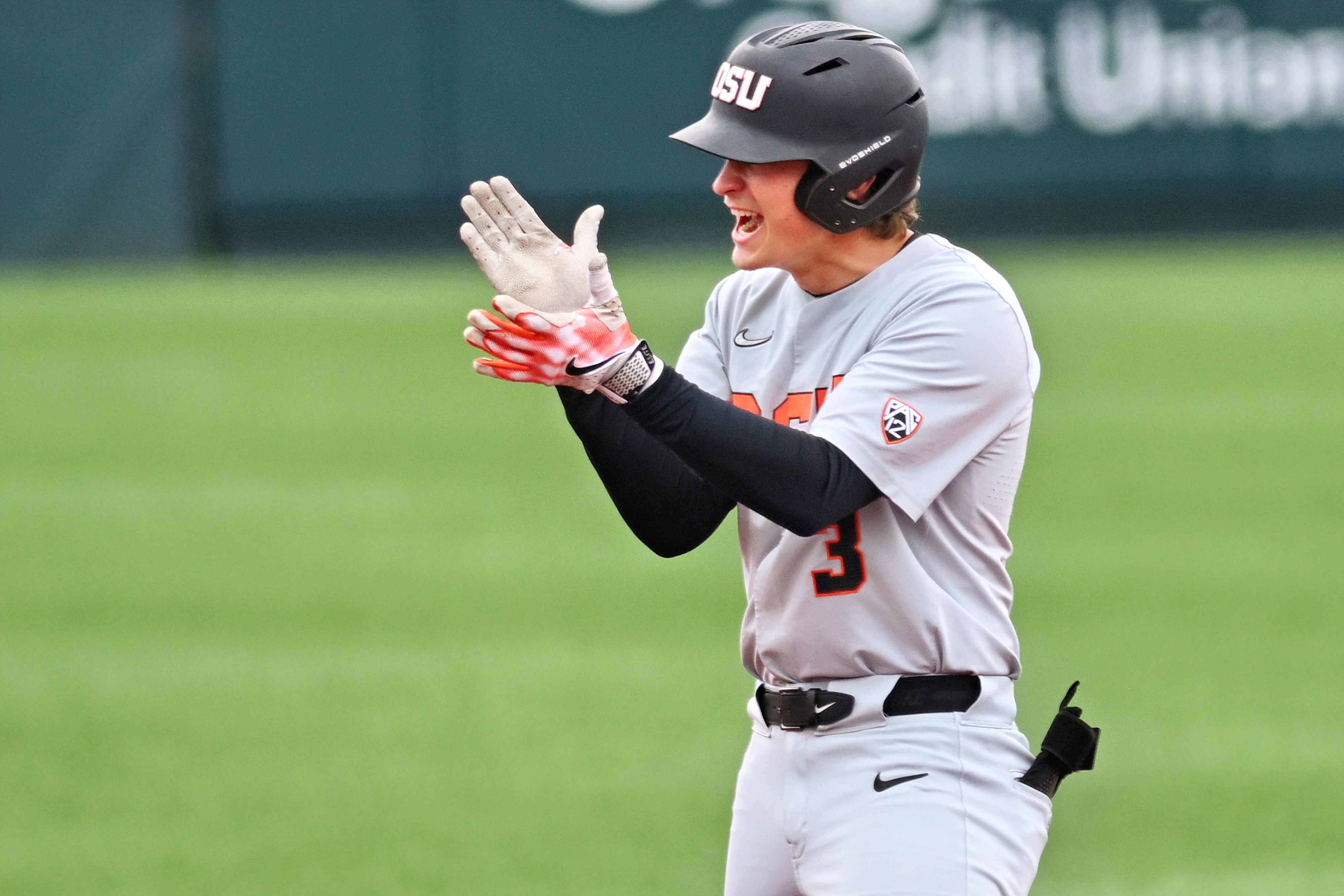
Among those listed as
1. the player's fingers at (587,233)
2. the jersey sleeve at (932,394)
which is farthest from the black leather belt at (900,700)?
the player's fingers at (587,233)

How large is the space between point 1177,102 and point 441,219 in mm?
6920

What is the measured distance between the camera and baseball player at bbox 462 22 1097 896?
120 inches

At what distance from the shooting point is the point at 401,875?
19.1ft

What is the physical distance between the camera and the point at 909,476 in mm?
3125

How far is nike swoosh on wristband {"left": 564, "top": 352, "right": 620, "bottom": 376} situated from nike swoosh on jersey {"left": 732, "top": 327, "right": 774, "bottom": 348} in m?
0.57

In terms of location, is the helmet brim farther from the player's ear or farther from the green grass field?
the green grass field

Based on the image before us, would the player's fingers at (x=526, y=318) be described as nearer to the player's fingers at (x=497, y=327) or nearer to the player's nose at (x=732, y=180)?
the player's fingers at (x=497, y=327)

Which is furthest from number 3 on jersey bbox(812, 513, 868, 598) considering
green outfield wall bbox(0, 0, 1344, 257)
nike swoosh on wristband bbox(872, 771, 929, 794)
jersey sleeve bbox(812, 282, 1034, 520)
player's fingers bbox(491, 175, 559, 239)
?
green outfield wall bbox(0, 0, 1344, 257)

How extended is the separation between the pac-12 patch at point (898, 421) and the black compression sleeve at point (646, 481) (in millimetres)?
317

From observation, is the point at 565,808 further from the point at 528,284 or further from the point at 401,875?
the point at 528,284

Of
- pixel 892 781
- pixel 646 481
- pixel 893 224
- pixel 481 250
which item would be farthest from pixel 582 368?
pixel 892 781

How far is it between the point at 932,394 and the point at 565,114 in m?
14.2

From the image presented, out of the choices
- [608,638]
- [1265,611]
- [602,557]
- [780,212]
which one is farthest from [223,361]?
[780,212]

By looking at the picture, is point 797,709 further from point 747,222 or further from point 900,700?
point 747,222
